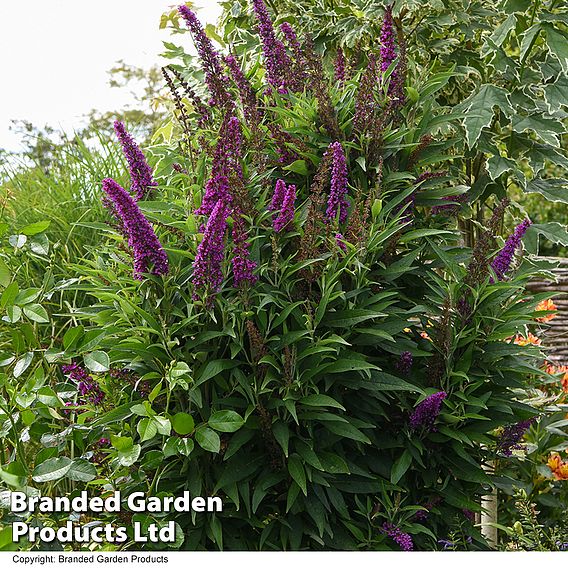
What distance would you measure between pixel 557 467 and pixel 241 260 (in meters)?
2.15

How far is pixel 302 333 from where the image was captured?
6.22 ft

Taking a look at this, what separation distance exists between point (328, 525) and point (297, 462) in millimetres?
207

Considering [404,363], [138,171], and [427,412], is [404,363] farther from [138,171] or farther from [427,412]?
[138,171]

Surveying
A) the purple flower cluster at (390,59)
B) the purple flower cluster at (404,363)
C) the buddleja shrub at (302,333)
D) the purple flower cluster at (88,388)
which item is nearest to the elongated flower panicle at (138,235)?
the buddleja shrub at (302,333)

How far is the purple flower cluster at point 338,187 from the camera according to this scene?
6.67ft

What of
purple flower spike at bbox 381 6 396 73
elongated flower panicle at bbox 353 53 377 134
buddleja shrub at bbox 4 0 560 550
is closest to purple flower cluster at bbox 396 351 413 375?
buddleja shrub at bbox 4 0 560 550

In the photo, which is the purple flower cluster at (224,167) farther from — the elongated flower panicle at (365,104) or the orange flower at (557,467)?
the orange flower at (557,467)

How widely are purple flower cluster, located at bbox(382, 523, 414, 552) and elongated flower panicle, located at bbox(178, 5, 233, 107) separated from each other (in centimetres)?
127

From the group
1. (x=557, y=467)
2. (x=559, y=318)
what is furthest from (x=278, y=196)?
(x=559, y=318)

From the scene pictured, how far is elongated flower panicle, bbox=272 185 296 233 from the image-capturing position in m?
1.95

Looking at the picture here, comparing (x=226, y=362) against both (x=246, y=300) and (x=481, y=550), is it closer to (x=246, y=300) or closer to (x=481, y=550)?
(x=246, y=300)

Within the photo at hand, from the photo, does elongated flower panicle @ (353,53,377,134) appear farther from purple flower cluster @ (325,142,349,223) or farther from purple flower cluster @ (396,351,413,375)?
purple flower cluster @ (396,351,413,375)

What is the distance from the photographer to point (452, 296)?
216cm
